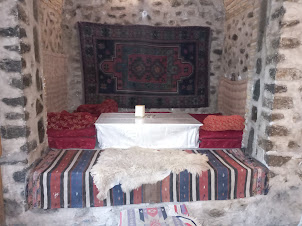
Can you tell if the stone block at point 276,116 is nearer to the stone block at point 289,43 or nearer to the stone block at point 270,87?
the stone block at point 270,87

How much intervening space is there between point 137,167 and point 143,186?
0.50 feet

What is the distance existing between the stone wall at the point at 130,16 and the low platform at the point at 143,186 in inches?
98.5

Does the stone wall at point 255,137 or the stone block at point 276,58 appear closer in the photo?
the stone wall at point 255,137

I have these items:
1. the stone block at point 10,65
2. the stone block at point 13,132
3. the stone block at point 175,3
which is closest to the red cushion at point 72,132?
the stone block at point 13,132

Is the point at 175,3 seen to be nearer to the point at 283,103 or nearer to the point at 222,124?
the point at 222,124

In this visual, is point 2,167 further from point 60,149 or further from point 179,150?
point 179,150

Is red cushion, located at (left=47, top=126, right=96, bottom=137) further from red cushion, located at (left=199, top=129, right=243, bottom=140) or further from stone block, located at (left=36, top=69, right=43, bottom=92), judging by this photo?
red cushion, located at (left=199, top=129, right=243, bottom=140)

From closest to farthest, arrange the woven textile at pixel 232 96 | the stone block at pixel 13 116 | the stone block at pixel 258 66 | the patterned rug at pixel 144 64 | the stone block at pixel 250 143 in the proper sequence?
1. the stone block at pixel 13 116
2. the stone block at pixel 258 66
3. the stone block at pixel 250 143
4. the woven textile at pixel 232 96
5. the patterned rug at pixel 144 64

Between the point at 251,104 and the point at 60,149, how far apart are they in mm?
1880

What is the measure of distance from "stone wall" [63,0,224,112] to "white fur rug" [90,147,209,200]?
2.51 meters

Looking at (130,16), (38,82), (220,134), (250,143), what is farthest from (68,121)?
(130,16)

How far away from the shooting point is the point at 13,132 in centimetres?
188

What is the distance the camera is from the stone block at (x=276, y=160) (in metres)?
2.07

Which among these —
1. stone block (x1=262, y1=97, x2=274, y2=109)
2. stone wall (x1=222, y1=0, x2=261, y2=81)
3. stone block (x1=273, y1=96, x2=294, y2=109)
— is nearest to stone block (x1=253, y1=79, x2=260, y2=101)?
stone block (x1=262, y1=97, x2=274, y2=109)
